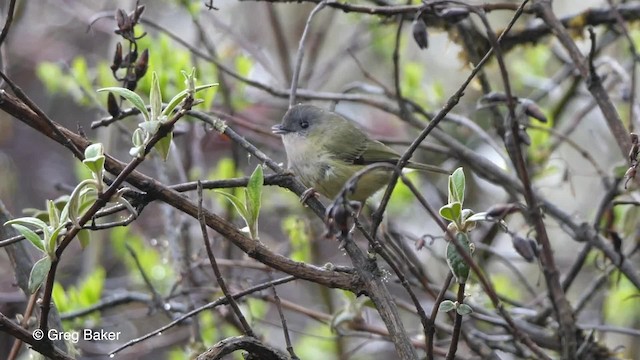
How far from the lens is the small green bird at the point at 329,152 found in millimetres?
2645

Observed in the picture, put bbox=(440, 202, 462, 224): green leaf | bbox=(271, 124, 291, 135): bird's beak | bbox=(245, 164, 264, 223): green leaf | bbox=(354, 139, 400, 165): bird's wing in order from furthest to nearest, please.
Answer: bbox=(354, 139, 400, 165): bird's wing → bbox=(271, 124, 291, 135): bird's beak → bbox=(245, 164, 264, 223): green leaf → bbox=(440, 202, 462, 224): green leaf

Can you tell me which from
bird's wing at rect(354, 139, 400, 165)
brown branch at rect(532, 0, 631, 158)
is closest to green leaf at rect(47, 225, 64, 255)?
brown branch at rect(532, 0, 631, 158)

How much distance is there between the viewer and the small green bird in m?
2.64

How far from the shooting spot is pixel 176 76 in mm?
2760

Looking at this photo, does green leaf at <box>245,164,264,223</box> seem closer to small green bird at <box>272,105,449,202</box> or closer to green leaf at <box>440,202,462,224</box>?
green leaf at <box>440,202,462,224</box>

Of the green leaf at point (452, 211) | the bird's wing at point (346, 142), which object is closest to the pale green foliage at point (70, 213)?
the green leaf at point (452, 211)

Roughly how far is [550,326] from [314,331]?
1.70 meters

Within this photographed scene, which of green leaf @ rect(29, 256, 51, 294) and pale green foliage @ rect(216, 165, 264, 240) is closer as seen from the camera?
green leaf @ rect(29, 256, 51, 294)

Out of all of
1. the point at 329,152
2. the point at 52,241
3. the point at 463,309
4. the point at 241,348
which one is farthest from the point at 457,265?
the point at 329,152

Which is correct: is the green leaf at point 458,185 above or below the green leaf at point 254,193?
above

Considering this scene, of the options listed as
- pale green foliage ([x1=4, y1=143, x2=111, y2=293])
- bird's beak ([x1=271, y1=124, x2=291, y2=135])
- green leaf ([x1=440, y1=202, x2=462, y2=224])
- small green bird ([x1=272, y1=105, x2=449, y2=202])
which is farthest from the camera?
bird's beak ([x1=271, y1=124, x2=291, y2=135])

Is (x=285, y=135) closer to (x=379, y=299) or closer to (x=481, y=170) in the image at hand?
(x=481, y=170)

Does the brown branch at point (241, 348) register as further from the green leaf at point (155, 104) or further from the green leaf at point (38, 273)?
the green leaf at point (155, 104)

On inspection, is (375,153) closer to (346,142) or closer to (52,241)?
(346,142)
